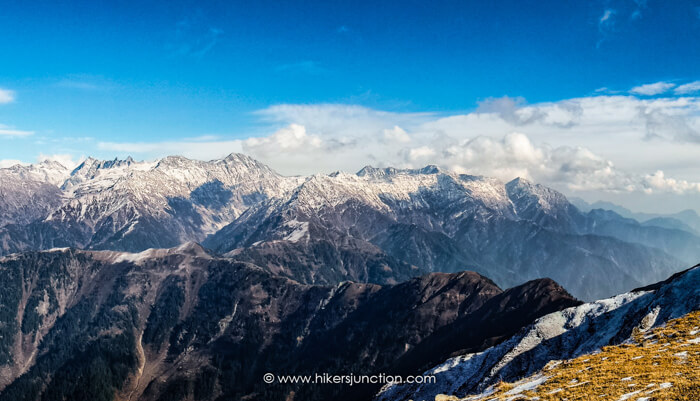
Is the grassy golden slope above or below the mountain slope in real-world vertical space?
above

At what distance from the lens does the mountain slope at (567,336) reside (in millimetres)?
108438

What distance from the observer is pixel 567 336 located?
397 ft

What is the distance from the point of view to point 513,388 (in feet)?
200

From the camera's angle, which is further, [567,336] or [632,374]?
[567,336]

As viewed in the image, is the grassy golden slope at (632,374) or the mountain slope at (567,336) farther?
the mountain slope at (567,336)

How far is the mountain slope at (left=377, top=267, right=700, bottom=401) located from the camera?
356ft

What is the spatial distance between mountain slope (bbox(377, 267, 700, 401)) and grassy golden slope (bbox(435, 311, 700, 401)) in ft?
126

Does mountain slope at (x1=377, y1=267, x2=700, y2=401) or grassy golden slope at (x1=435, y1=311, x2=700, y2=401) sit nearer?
grassy golden slope at (x1=435, y1=311, x2=700, y2=401)

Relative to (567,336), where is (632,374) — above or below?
above

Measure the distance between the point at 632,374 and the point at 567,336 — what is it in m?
76.1

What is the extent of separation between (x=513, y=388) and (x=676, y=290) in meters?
77.0

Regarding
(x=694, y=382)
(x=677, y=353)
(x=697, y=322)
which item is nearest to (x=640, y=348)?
(x=677, y=353)

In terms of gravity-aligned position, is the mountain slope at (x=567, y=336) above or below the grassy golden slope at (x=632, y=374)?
below

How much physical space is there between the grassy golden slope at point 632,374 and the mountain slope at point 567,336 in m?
38.3
